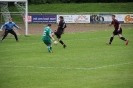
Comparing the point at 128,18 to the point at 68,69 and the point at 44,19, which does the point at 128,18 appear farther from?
the point at 68,69

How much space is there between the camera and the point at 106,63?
1884cm

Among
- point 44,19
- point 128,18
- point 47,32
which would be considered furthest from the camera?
point 44,19

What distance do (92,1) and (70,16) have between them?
2289cm

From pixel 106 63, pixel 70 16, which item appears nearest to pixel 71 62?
pixel 106 63

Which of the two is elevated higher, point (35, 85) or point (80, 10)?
point (35, 85)

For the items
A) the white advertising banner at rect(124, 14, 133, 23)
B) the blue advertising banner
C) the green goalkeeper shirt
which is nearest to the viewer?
the green goalkeeper shirt

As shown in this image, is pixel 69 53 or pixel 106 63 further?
pixel 69 53

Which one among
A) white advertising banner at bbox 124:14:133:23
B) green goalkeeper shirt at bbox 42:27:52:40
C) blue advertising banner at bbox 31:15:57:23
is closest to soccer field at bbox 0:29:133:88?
green goalkeeper shirt at bbox 42:27:52:40

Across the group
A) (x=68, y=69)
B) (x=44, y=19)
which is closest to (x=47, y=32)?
(x=68, y=69)

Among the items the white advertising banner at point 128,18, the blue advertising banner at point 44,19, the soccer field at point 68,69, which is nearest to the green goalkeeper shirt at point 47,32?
the soccer field at point 68,69

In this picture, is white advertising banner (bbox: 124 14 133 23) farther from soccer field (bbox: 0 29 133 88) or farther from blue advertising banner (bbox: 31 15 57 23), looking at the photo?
soccer field (bbox: 0 29 133 88)

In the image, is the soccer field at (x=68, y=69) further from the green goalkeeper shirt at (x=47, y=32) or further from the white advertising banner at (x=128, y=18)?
the white advertising banner at (x=128, y=18)

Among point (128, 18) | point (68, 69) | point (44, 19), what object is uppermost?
point (68, 69)

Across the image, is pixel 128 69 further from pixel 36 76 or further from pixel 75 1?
pixel 75 1
